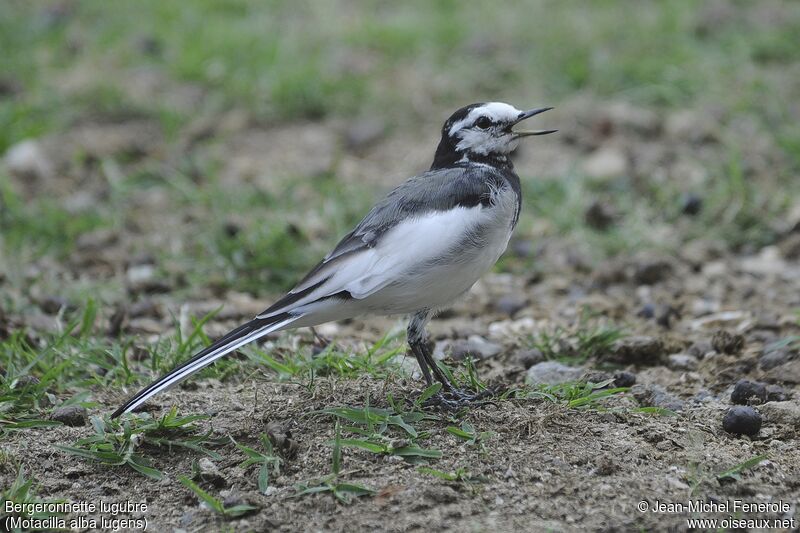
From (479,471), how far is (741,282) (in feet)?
9.79

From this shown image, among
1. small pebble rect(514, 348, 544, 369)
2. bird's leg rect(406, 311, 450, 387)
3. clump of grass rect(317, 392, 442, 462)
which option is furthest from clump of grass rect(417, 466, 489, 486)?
small pebble rect(514, 348, 544, 369)

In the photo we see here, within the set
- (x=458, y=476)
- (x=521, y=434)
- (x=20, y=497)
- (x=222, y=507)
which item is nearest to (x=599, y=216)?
(x=521, y=434)

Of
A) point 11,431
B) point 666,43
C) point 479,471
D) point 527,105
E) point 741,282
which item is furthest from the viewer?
point 666,43

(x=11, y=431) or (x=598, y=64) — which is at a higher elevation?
(x=598, y=64)

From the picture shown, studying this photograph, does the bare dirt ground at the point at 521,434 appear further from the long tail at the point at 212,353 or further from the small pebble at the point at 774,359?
the long tail at the point at 212,353

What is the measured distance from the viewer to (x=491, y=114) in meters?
4.74

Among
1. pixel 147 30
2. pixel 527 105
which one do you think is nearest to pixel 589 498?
pixel 527 105

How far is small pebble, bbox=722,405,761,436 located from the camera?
3.91 metres

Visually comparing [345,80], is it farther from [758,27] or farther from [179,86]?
[758,27]

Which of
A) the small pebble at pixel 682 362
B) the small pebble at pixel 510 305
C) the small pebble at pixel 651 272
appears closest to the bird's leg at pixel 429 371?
the small pebble at pixel 682 362

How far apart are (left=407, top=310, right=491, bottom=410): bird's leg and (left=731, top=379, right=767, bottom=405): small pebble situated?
1.08m

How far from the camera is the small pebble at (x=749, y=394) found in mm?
4242

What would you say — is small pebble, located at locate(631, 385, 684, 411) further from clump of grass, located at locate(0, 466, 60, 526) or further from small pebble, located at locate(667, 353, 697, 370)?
clump of grass, located at locate(0, 466, 60, 526)

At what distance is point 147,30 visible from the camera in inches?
369
